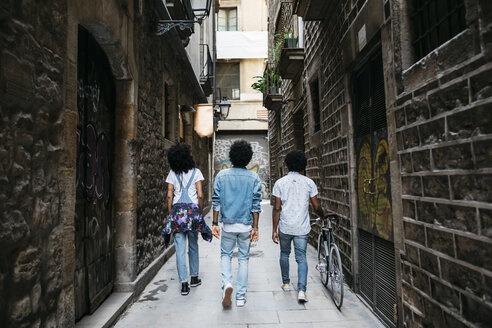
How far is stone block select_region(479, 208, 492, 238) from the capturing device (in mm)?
1784

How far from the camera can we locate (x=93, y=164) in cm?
366

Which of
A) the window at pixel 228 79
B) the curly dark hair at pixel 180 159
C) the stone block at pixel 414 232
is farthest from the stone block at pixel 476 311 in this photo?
the window at pixel 228 79

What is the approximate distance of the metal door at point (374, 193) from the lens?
133 inches

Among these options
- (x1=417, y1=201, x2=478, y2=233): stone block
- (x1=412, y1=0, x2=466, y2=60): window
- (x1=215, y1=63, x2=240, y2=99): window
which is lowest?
(x1=417, y1=201, x2=478, y2=233): stone block

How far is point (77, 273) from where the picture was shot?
10.3ft

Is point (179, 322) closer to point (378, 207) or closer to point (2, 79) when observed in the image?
point (378, 207)

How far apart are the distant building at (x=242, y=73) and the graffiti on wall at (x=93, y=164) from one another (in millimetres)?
16502

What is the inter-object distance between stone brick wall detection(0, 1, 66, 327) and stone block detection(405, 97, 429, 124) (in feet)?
8.84

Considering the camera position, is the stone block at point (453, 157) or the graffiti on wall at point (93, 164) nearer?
the stone block at point (453, 157)

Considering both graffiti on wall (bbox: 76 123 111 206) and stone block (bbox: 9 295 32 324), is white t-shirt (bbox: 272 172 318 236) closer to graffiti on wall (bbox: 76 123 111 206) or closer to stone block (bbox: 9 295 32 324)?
graffiti on wall (bbox: 76 123 111 206)

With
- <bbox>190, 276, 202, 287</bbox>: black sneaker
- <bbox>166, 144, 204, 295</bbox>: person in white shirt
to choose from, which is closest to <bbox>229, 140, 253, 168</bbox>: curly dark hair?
<bbox>166, 144, 204, 295</bbox>: person in white shirt

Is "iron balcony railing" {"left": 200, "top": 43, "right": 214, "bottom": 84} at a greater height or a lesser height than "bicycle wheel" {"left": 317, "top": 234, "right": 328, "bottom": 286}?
greater

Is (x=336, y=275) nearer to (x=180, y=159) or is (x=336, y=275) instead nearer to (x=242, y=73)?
(x=180, y=159)

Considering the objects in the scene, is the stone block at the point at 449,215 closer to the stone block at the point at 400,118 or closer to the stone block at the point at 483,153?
the stone block at the point at 483,153
